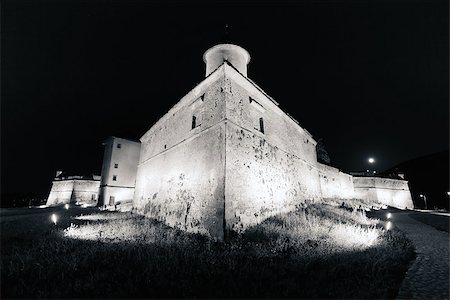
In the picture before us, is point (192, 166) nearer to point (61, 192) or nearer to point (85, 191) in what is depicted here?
point (85, 191)

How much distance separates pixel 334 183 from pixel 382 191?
13.7 m

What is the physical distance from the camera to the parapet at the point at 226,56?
1334cm

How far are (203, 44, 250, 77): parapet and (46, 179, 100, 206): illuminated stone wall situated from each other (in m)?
29.1

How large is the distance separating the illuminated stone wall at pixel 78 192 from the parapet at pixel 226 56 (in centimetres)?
2909

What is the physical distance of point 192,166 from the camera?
10.6 metres

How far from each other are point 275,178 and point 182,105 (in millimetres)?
7175

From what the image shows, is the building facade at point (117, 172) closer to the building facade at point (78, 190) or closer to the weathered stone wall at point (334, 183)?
the building facade at point (78, 190)

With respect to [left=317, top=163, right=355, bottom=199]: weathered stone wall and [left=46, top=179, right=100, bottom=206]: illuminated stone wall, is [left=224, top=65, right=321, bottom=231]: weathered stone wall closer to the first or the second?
[left=317, top=163, right=355, bottom=199]: weathered stone wall

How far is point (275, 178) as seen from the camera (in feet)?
38.9

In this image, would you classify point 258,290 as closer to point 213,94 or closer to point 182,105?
point 213,94

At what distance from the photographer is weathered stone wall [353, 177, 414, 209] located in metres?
29.7

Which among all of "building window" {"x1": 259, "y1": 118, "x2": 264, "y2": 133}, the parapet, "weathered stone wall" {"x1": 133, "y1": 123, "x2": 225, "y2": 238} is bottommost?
"weathered stone wall" {"x1": 133, "y1": 123, "x2": 225, "y2": 238}

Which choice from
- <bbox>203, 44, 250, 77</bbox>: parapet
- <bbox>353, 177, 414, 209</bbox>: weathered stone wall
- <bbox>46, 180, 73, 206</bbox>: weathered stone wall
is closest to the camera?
<bbox>203, 44, 250, 77</bbox>: parapet

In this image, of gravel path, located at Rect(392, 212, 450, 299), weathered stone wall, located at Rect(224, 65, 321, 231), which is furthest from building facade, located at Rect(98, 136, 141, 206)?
gravel path, located at Rect(392, 212, 450, 299)
